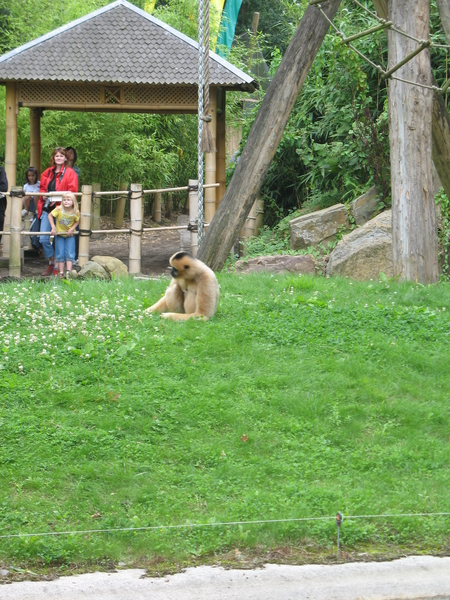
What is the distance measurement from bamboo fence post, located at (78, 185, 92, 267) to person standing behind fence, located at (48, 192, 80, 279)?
18 cm

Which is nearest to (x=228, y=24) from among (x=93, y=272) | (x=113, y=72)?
(x=113, y=72)

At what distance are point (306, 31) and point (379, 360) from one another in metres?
4.50

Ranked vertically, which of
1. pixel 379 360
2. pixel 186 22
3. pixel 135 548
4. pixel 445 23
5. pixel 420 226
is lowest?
pixel 135 548

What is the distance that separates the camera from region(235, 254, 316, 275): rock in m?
11.7

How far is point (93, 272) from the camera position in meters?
11.5

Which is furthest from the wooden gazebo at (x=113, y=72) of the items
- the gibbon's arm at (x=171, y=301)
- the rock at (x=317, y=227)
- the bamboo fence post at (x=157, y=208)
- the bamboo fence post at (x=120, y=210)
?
the bamboo fence post at (x=157, y=208)

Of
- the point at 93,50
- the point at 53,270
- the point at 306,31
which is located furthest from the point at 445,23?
the point at 93,50

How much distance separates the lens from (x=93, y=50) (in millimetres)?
14961

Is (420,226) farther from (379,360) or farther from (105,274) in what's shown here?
(105,274)

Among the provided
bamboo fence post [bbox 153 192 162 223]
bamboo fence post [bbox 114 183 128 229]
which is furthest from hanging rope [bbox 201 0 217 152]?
bamboo fence post [bbox 153 192 162 223]

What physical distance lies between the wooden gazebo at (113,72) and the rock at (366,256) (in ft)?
10.9

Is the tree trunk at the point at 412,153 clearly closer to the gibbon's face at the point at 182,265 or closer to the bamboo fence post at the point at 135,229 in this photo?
the gibbon's face at the point at 182,265

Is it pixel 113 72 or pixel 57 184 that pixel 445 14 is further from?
pixel 113 72

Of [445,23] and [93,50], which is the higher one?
[93,50]
